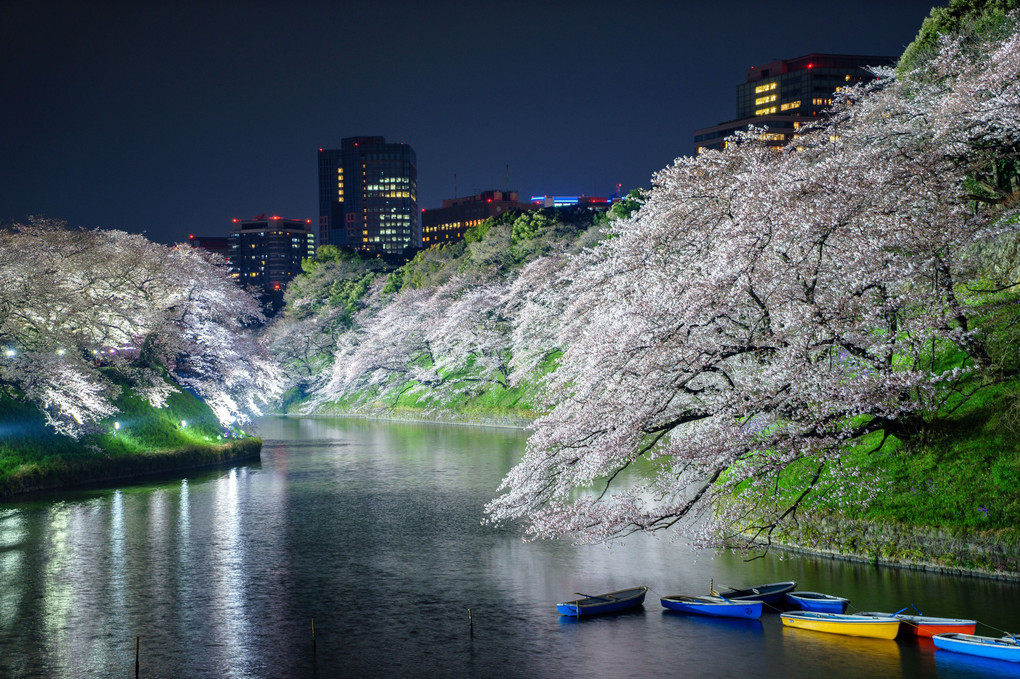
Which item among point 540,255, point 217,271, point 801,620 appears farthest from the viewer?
point 540,255

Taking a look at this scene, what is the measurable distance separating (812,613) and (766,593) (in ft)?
4.10

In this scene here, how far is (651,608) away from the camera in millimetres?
17312

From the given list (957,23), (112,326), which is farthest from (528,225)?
(957,23)

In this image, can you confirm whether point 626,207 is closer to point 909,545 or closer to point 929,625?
point 909,545

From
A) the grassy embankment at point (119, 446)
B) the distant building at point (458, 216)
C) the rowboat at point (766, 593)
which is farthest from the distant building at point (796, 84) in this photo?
the rowboat at point (766, 593)

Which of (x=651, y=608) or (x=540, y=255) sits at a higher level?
(x=540, y=255)

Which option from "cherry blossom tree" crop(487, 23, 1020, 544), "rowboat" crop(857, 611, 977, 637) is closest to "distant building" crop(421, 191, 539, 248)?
"cherry blossom tree" crop(487, 23, 1020, 544)

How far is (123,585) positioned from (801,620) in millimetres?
15166

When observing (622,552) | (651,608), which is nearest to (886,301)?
(651,608)

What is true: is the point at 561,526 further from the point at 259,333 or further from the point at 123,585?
the point at 259,333

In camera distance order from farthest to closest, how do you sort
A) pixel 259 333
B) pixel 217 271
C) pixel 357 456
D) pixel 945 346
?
1. pixel 259 333
2. pixel 217 271
3. pixel 357 456
4. pixel 945 346

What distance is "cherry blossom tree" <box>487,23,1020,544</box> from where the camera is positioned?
17.0 m

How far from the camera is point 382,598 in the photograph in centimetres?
1866

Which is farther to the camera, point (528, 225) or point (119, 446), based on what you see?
point (528, 225)
